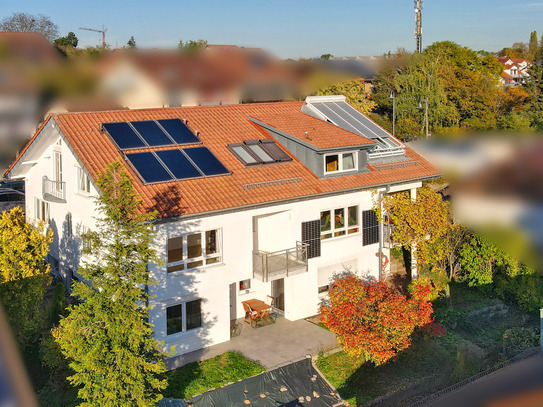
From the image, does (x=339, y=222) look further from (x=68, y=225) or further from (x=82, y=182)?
(x=68, y=225)

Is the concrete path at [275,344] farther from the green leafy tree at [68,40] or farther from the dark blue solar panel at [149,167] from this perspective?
the green leafy tree at [68,40]

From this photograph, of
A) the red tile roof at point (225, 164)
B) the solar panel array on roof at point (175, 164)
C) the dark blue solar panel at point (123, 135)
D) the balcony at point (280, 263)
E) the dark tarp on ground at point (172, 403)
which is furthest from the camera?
the dark blue solar panel at point (123, 135)

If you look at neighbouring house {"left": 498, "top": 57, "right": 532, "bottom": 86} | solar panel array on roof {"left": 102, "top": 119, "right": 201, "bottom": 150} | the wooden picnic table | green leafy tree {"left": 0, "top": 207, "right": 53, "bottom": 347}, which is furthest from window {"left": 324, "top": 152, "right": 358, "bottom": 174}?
green leafy tree {"left": 0, "top": 207, "right": 53, "bottom": 347}

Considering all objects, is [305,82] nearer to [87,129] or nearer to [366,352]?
[87,129]

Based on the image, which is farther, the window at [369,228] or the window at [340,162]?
the window at [369,228]

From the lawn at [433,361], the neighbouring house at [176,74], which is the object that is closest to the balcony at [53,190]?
the neighbouring house at [176,74]

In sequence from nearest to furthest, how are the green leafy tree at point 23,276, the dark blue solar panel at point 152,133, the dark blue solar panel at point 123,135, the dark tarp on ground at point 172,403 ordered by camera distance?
1. the dark tarp on ground at point 172,403
2. the green leafy tree at point 23,276
3. the dark blue solar panel at point 123,135
4. the dark blue solar panel at point 152,133

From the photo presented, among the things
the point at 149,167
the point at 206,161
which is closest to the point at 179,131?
the point at 206,161
